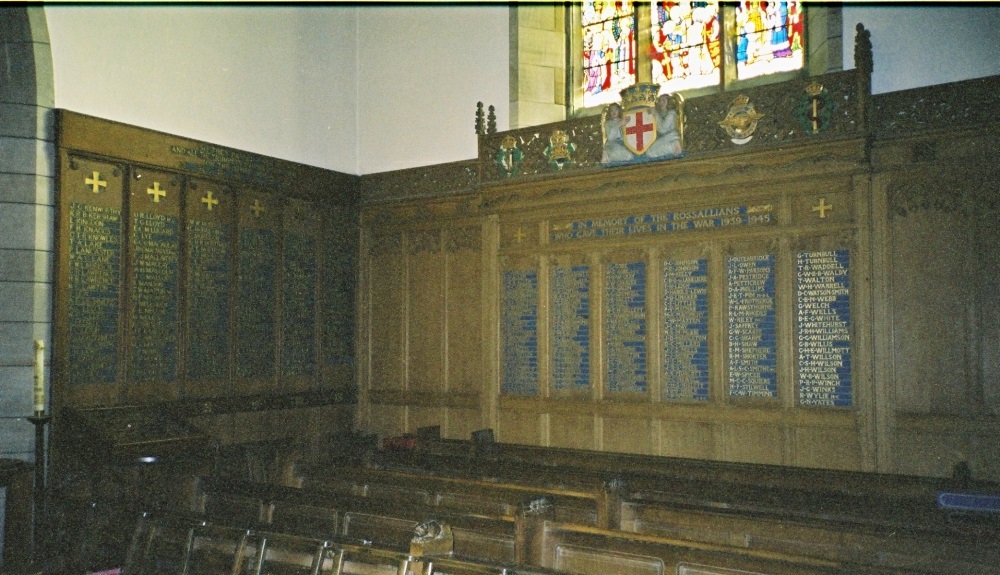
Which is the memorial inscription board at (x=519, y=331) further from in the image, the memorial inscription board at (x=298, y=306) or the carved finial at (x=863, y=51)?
the carved finial at (x=863, y=51)

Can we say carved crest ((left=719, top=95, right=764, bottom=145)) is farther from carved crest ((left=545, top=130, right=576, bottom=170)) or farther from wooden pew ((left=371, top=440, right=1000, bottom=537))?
wooden pew ((left=371, top=440, right=1000, bottom=537))

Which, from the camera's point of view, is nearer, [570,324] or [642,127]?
[642,127]

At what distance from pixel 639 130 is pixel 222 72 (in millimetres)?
4142

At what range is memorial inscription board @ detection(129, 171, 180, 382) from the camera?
6.35 m

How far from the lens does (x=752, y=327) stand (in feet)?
20.7

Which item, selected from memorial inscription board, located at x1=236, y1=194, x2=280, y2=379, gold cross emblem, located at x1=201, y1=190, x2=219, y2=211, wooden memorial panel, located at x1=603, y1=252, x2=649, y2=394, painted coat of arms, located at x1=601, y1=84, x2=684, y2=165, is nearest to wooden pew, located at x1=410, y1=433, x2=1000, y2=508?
wooden memorial panel, located at x1=603, y1=252, x2=649, y2=394

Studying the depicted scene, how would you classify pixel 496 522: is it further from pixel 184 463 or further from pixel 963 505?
pixel 184 463

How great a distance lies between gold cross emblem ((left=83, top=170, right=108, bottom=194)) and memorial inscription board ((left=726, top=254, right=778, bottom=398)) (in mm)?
5389

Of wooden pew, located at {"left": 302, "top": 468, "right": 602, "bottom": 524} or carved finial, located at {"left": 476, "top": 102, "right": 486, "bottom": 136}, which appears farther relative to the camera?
carved finial, located at {"left": 476, "top": 102, "right": 486, "bottom": 136}

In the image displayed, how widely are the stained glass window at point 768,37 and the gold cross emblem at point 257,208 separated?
501 centimetres

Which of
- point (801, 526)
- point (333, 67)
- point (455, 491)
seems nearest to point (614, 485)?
point (801, 526)

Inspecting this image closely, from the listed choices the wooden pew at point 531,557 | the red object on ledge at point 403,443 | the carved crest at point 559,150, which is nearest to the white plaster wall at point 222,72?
the carved crest at point 559,150

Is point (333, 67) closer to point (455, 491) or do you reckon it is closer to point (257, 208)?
point (257, 208)

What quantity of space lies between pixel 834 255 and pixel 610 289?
1.99 m
